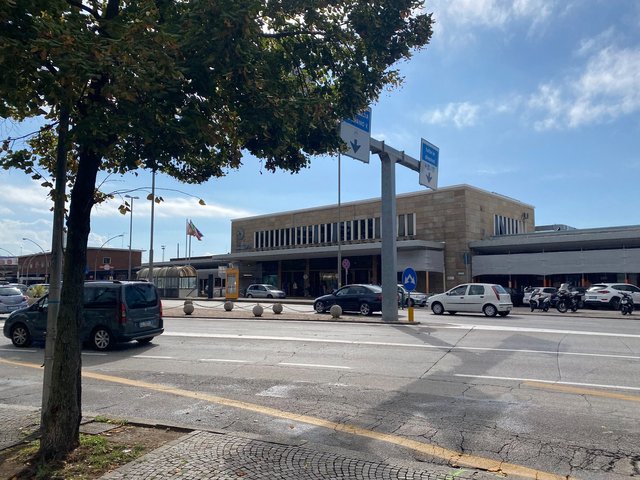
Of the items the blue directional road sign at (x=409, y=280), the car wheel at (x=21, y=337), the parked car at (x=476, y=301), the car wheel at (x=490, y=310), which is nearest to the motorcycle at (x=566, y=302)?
the parked car at (x=476, y=301)

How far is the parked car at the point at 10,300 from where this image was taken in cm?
2535

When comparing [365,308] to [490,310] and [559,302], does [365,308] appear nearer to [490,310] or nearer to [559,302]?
[490,310]

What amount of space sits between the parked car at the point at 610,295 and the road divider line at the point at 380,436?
94.8 feet

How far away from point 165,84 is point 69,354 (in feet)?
9.50

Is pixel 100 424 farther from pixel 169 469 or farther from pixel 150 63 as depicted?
pixel 150 63

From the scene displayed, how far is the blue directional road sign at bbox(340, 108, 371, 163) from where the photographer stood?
51.7ft

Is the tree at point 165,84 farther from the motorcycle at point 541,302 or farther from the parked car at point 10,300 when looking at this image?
the motorcycle at point 541,302

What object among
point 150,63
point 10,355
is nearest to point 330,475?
point 150,63

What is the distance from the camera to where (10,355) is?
508 inches

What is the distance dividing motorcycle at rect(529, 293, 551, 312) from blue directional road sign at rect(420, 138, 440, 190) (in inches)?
476

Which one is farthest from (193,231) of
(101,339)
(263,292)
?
(101,339)

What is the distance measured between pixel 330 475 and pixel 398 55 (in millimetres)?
5529

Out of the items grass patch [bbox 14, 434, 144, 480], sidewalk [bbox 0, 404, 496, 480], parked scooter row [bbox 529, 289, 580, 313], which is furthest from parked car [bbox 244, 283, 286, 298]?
grass patch [bbox 14, 434, 144, 480]

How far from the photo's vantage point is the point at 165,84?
529cm
